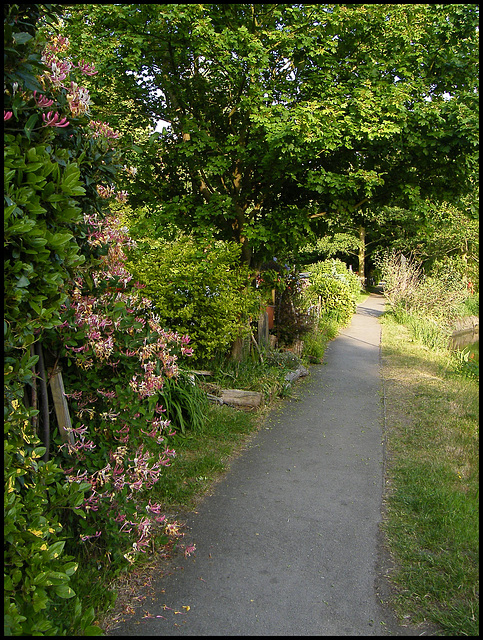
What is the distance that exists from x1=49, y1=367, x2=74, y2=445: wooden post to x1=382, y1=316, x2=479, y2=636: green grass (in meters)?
2.04

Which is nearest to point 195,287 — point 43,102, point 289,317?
point 289,317

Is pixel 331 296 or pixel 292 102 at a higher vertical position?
pixel 292 102

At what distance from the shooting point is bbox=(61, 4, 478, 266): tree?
566cm

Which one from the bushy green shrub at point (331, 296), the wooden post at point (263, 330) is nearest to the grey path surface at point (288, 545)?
the wooden post at point (263, 330)

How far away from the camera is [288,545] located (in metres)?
3.46

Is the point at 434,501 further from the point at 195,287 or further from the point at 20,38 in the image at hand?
the point at 20,38

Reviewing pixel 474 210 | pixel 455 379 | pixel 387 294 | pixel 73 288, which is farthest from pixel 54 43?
pixel 387 294

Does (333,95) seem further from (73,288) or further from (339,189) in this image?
(73,288)

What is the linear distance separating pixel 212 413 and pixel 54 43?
416 centimetres

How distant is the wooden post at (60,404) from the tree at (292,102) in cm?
378

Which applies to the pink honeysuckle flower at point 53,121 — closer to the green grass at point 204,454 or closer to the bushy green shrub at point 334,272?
the green grass at point 204,454

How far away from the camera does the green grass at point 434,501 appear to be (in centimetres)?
284

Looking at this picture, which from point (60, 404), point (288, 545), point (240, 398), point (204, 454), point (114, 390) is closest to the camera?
point (60, 404)

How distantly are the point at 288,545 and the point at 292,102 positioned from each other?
4844 millimetres
